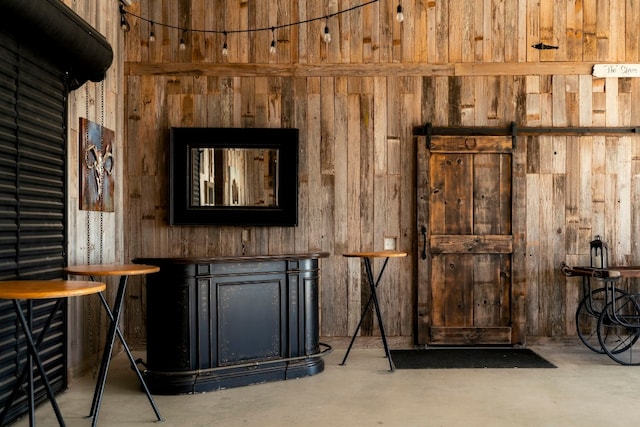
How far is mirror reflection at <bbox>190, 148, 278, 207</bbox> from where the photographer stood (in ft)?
18.0

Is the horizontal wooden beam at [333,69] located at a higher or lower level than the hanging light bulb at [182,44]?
lower

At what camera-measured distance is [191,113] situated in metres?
5.60

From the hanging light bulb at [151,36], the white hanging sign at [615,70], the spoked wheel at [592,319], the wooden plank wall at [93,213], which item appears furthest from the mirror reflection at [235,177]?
the white hanging sign at [615,70]

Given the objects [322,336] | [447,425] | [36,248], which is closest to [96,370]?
[36,248]

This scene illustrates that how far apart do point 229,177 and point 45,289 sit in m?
2.96

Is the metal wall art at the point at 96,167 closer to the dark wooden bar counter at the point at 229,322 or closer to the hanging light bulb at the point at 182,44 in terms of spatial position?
the dark wooden bar counter at the point at 229,322

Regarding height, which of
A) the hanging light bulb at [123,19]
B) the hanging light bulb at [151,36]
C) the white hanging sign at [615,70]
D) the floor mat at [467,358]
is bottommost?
the floor mat at [467,358]

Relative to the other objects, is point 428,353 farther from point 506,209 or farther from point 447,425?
point 447,425

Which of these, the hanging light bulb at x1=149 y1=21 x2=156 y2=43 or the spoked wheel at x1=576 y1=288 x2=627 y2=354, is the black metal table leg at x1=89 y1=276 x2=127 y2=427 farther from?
the spoked wheel at x1=576 y1=288 x2=627 y2=354

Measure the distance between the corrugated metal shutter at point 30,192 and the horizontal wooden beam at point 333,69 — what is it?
158 cm

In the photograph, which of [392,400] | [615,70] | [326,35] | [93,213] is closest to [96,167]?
[93,213]

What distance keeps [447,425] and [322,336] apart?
224 centimetres

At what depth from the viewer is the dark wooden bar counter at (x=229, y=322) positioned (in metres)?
4.07

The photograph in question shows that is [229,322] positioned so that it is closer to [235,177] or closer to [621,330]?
[235,177]
